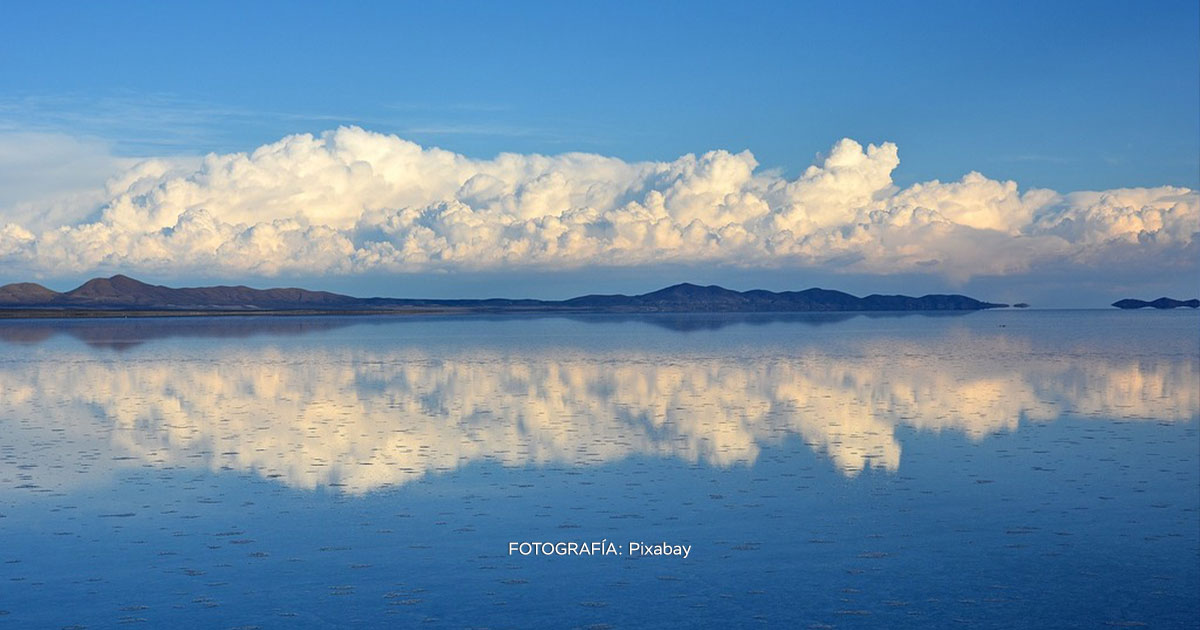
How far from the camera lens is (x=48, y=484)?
2166cm

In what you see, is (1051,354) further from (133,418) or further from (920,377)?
(133,418)

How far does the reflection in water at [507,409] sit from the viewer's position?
25.1 metres

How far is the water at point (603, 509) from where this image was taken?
1394 cm

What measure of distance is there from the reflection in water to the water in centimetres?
20

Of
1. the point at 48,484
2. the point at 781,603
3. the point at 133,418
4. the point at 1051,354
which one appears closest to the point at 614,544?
the point at 781,603

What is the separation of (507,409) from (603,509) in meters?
16.3

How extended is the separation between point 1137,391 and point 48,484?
3792 cm

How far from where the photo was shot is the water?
45.7ft

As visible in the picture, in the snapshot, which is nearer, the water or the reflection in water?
the water

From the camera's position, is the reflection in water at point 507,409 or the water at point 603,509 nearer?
the water at point 603,509

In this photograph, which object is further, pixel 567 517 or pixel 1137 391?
pixel 1137 391

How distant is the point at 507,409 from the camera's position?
115ft

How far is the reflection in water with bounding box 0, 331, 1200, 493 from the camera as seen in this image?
25.1m

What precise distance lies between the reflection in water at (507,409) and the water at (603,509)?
205 millimetres
